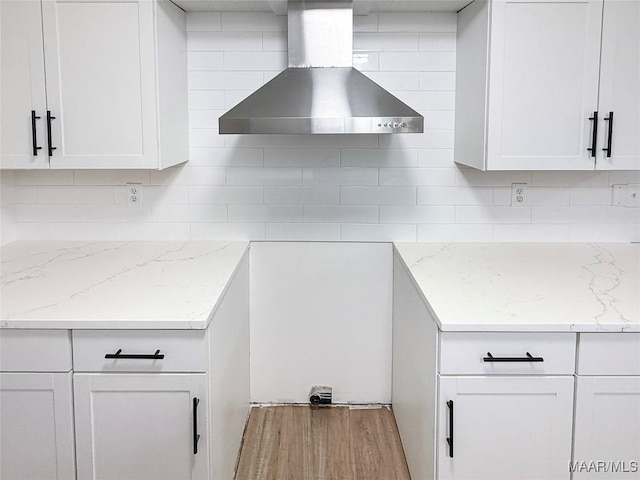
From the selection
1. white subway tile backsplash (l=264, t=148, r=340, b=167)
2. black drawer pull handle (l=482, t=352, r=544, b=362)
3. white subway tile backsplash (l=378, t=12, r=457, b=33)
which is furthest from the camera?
white subway tile backsplash (l=264, t=148, r=340, b=167)

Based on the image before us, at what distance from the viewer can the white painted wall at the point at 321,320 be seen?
328 cm

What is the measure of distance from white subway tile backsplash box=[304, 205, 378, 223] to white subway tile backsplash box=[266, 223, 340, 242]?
3cm

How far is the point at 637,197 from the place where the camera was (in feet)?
10.6

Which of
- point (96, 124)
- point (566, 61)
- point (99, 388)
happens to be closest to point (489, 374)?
point (99, 388)

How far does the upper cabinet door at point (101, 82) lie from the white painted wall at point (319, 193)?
444 mm

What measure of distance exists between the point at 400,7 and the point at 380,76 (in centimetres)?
31

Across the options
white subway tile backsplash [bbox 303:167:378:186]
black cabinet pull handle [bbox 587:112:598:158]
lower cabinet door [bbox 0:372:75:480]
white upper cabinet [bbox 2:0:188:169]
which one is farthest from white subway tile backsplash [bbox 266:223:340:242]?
lower cabinet door [bbox 0:372:75:480]

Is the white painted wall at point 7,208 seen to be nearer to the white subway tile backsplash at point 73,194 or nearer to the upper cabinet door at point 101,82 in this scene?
the white subway tile backsplash at point 73,194

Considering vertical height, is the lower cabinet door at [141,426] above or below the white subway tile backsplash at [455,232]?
below

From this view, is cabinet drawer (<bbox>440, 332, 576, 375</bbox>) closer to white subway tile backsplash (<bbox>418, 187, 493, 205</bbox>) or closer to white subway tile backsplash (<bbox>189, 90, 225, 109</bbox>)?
white subway tile backsplash (<bbox>418, 187, 493, 205</bbox>)

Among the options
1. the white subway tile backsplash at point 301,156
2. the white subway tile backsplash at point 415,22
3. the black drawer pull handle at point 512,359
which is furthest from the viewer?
the white subway tile backsplash at point 301,156

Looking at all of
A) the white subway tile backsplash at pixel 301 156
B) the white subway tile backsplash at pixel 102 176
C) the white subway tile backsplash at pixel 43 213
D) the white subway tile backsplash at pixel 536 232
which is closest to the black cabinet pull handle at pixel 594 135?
the white subway tile backsplash at pixel 536 232

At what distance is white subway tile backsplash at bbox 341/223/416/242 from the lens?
128 inches

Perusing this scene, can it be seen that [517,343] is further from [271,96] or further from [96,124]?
[96,124]
